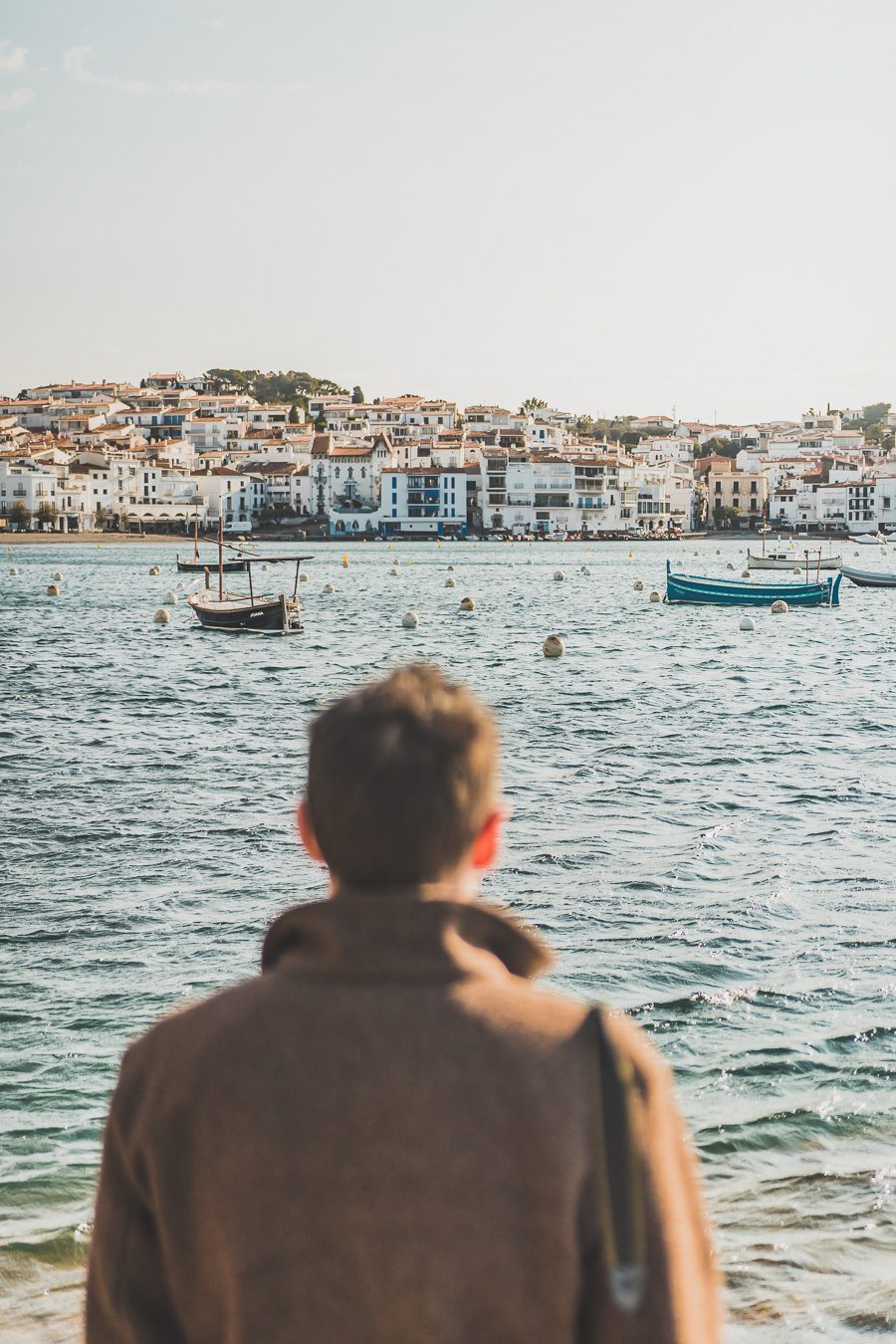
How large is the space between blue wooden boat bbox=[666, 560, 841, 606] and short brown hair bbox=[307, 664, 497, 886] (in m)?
54.3

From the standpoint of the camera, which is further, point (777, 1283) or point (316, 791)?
point (777, 1283)

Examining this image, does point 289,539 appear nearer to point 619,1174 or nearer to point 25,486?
point 25,486

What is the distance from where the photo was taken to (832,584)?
59688 millimetres

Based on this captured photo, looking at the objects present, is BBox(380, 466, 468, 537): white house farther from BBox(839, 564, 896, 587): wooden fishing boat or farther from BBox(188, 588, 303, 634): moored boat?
BBox(188, 588, 303, 634): moored boat

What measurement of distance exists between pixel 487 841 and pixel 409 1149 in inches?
15.4

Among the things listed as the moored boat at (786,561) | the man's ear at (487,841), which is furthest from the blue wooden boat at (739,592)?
the man's ear at (487,841)

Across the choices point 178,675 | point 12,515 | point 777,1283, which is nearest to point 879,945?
point 777,1283

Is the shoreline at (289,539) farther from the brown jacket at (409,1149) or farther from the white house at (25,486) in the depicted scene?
the brown jacket at (409,1149)

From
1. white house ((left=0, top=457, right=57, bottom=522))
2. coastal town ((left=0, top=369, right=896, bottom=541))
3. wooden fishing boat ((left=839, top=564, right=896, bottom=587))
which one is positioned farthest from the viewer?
coastal town ((left=0, top=369, right=896, bottom=541))

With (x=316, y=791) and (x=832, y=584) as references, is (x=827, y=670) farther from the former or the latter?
(x=316, y=791)

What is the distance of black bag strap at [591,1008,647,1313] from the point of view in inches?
62.2

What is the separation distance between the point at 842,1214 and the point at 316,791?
5146 millimetres

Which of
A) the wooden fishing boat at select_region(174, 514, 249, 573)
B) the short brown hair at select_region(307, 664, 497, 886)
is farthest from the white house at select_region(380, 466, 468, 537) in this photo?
the short brown hair at select_region(307, 664, 497, 886)

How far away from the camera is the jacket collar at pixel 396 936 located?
1.66 meters
